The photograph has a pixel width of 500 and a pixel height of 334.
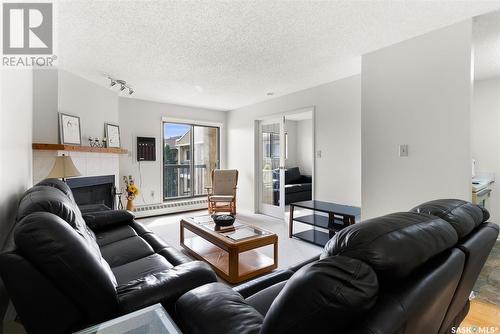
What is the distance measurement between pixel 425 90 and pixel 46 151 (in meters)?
4.45

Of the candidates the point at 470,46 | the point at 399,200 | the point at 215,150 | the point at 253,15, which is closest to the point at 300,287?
the point at 253,15

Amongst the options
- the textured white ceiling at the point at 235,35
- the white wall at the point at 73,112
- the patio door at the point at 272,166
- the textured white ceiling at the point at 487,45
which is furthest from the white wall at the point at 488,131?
the white wall at the point at 73,112

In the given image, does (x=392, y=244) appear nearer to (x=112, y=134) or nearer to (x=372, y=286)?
(x=372, y=286)

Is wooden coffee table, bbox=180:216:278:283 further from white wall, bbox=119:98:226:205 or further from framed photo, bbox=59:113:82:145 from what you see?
white wall, bbox=119:98:226:205

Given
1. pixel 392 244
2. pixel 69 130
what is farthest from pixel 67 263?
pixel 69 130

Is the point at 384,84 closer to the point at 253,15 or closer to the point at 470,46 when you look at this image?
the point at 470,46

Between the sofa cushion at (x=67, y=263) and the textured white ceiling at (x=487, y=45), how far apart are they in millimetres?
3381

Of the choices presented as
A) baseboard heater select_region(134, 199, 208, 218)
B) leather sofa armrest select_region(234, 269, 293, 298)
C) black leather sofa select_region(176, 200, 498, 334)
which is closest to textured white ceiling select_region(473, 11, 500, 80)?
black leather sofa select_region(176, 200, 498, 334)

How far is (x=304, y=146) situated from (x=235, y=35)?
523cm

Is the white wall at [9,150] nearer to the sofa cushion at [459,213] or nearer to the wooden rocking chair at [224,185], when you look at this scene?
the sofa cushion at [459,213]

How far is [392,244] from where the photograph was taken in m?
0.67

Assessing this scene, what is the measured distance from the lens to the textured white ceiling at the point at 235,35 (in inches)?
78.4

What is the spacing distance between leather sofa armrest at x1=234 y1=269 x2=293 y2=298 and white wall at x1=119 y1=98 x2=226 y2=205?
4.18 meters

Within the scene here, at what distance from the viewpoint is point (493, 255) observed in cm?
295
